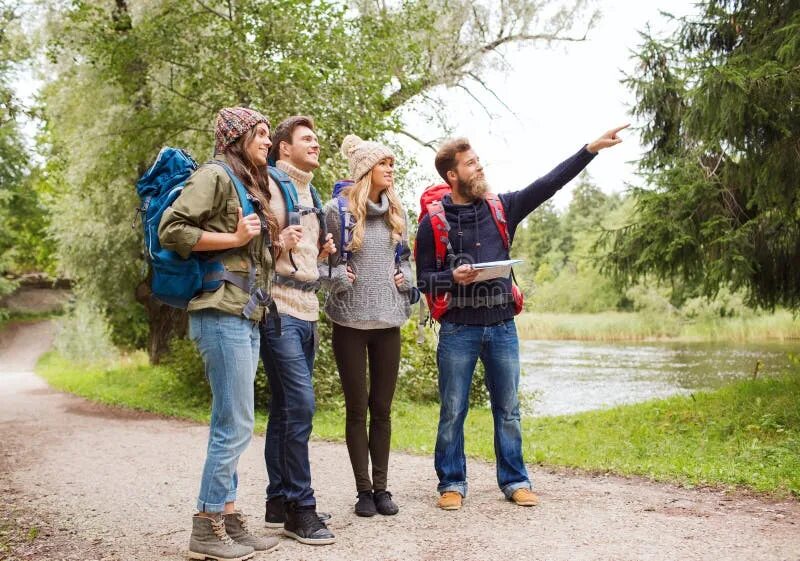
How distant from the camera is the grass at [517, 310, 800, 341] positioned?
25312 mm

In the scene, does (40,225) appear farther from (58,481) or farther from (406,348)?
(58,481)

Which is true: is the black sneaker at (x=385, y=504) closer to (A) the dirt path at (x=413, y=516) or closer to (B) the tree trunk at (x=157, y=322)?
(A) the dirt path at (x=413, y=516)

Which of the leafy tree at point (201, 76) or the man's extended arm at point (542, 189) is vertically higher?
the leafy tree at point (201, 76)

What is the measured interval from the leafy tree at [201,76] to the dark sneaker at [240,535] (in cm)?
615

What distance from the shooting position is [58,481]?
607cm

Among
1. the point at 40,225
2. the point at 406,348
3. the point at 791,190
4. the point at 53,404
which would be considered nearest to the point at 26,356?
the point at 40,225

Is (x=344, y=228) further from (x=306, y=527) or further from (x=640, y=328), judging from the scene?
(x=640, y=328)

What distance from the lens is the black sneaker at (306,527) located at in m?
3.81

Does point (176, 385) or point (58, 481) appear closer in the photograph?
point (58, 481)

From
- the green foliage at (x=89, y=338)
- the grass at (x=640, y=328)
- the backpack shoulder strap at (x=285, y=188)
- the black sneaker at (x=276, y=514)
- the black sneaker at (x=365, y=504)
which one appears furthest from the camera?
the grass at (x=640, y=328)

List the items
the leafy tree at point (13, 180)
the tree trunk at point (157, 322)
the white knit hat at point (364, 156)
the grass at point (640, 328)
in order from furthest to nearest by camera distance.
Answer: the grass at point (640, 328)
the tree trunk at point (157, 322)
the leafy tree at point (13, 180)
the white knit hat at point (364, 156)

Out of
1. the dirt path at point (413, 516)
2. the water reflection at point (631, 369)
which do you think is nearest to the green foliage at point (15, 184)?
the dirt path at point (413, 516)

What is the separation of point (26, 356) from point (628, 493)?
27.3 m

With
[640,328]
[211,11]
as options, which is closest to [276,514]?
[211,11]
